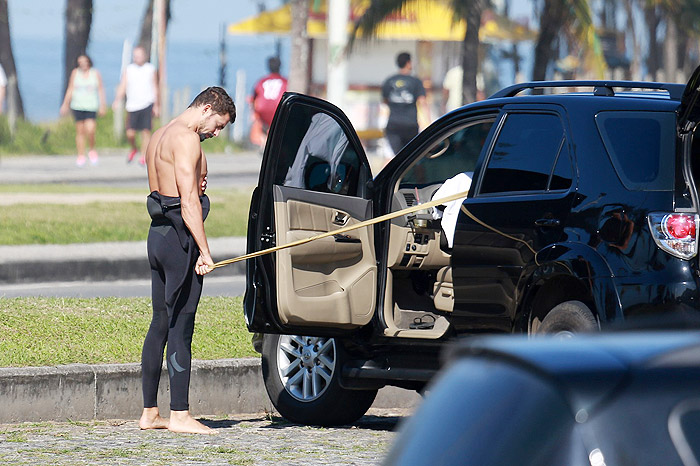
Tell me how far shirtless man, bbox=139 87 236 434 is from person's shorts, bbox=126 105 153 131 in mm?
17494

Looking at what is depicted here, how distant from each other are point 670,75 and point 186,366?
44.2 m

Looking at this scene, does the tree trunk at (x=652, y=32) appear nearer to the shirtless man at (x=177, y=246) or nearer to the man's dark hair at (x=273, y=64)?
the man's dark hair at (x=273, y=64)

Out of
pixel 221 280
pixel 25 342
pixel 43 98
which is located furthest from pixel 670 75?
pixel 43 98

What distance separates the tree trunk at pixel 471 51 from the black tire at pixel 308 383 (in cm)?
1871

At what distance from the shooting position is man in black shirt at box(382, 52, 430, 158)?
19375mm

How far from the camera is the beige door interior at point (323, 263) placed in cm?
686

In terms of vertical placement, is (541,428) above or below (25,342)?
above

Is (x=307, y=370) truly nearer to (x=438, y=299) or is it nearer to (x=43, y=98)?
(x=438, y=299)

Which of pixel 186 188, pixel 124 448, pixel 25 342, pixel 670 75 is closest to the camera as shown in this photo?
pixel 124 448

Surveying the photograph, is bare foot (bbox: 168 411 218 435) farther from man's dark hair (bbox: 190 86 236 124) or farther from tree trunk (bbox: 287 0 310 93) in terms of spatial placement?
tree trunk (bbox: 287 0 310 93)

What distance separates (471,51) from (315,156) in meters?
19.7

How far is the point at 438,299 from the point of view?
718 cm

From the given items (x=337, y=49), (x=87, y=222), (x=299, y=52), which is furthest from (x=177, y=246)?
(x=299, y=52)

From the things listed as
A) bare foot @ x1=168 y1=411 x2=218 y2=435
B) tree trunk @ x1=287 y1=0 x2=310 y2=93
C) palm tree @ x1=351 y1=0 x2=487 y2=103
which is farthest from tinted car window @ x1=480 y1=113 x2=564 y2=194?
palm tree @ x1=351 y1=0 x2=487 y2=103
